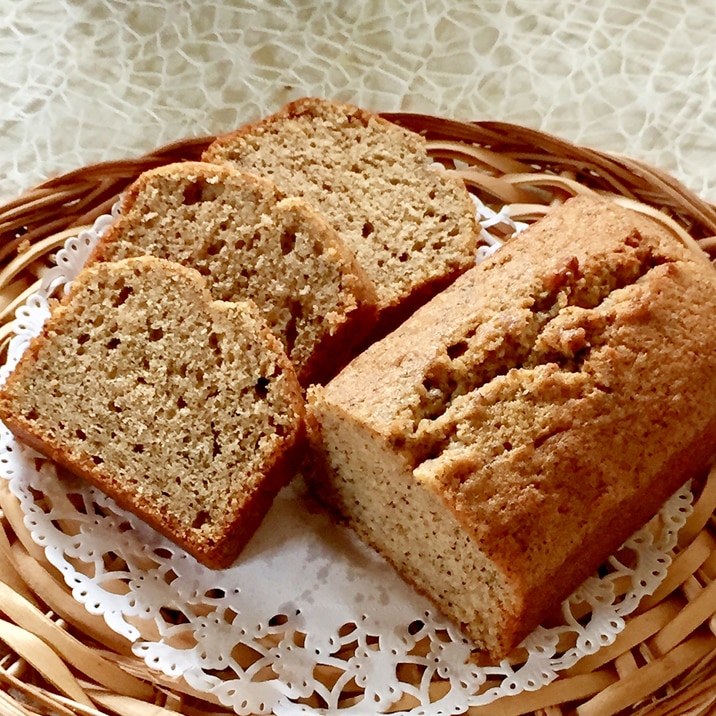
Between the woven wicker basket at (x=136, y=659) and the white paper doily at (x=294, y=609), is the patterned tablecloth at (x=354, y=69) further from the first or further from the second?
the white paper doily at (x=294, y=609)

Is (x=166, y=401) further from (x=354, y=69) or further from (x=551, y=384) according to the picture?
(x=354, y=69)

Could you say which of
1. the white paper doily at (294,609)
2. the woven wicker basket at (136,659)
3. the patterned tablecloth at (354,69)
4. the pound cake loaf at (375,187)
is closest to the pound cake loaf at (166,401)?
the white paper doily at (294,609)

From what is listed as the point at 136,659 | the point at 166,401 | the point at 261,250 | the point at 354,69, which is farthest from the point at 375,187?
the point at 136,659

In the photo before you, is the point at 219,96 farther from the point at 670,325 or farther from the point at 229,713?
the point at 229,713

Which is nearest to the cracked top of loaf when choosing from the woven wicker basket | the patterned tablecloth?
the woven wicker basket

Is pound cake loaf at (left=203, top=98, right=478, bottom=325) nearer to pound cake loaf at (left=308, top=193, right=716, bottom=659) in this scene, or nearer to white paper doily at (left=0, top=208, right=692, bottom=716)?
pound cake loaf at (left=308, top=193, right=716, bottom=659)

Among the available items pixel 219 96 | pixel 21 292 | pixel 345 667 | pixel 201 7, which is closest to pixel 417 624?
pixel 345 667
